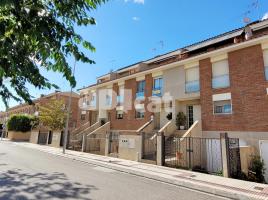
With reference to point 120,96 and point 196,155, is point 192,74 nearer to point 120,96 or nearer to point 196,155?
point 196,155

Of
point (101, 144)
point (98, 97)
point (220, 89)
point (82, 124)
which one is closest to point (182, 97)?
point (220, 89)

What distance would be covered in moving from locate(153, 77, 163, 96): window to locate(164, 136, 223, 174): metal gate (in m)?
6.80

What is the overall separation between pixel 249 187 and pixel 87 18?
29.8 feet

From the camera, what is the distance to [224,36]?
20.6m

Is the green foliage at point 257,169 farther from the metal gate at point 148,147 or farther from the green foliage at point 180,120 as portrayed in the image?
the green foliage at point 180,120

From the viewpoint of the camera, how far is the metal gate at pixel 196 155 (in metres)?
14.4

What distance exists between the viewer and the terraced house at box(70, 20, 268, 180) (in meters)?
14.6

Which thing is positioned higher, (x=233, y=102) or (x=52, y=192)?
(x=233, y=102)

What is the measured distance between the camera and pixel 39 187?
25.3 ft

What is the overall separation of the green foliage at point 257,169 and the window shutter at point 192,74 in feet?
26.5

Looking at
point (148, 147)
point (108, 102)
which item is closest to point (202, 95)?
point (148, 147)

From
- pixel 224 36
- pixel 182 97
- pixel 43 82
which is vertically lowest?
pixel 43 82

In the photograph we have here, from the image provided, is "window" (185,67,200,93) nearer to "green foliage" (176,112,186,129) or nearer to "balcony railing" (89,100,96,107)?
"green foliage" (176,112,186,129)

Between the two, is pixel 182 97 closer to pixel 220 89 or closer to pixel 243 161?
pixel 220 89
